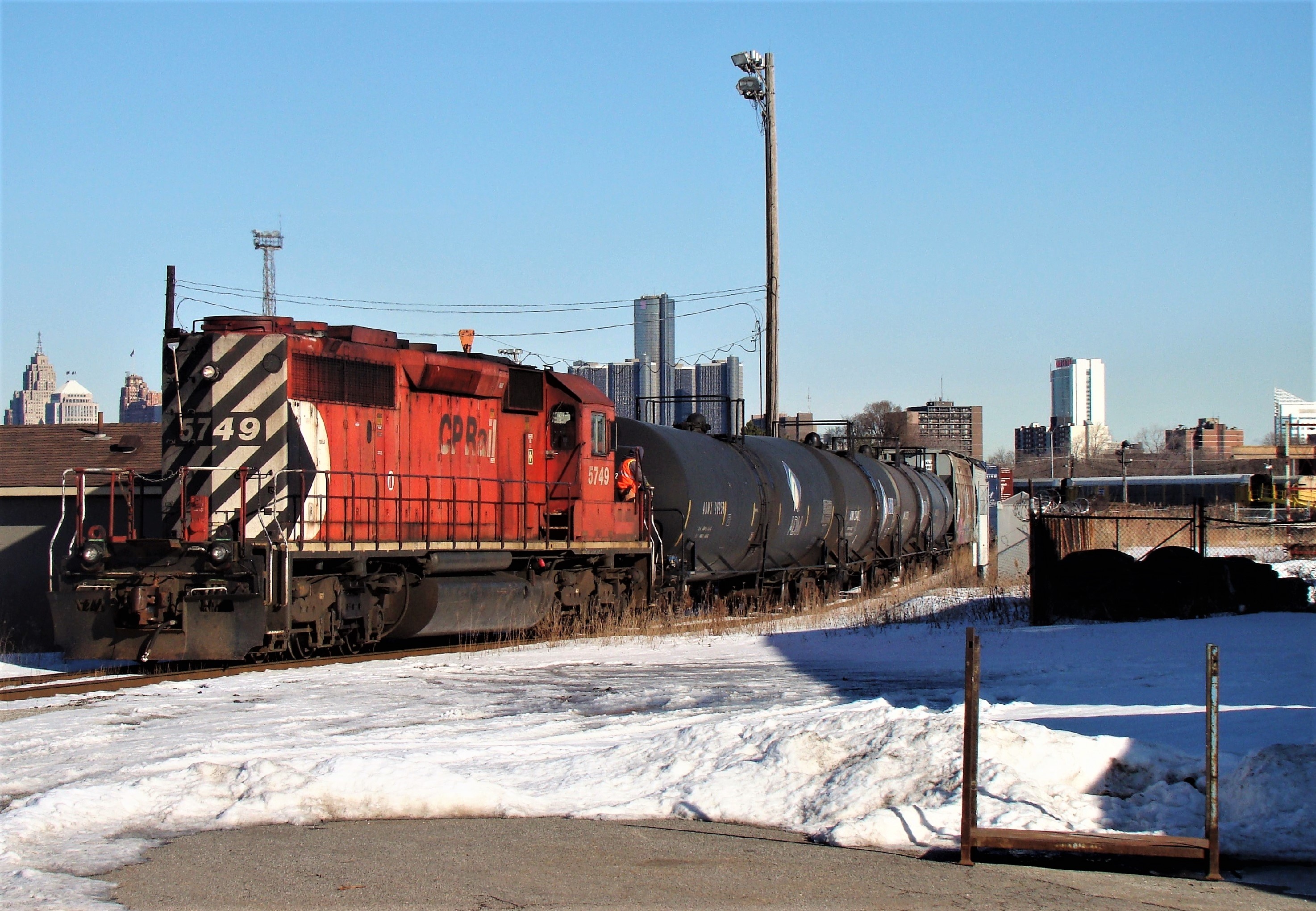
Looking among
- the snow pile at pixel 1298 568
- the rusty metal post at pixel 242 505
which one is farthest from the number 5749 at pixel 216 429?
the snow pile at pixel 1298 568

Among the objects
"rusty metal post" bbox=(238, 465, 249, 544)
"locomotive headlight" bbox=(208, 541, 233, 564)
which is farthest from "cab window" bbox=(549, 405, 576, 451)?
"locomotive headlight" bbox=(208, 541, 233, 564)

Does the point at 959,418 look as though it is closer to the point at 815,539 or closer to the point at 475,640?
the point at 815,539

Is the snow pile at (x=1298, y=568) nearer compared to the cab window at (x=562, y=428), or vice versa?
the cab window at (x=562, y=428)

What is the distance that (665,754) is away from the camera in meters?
7.84

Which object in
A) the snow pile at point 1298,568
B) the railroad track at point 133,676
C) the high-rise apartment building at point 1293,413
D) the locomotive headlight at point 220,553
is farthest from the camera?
the high-rise apartment building at point 1293,413

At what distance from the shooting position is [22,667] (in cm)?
1464

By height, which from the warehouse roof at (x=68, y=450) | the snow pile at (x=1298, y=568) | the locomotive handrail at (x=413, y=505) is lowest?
the snow pile at (x=1298, y=568)

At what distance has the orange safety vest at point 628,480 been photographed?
18422 millimetres

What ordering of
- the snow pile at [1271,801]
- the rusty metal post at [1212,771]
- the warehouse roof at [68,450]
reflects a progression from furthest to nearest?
the warehouse roof at [68,450], the snow pile at [1271,801], the rusty metal post at [1212,771]

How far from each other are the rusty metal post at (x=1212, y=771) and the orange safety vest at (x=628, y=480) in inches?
510

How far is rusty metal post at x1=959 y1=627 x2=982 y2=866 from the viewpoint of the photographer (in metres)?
5.93

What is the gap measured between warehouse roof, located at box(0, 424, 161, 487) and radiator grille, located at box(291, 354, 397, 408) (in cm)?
907

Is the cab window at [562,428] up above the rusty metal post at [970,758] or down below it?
above

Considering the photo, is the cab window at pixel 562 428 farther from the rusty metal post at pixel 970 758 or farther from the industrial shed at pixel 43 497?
the rusty metal post at pixel 970 758
